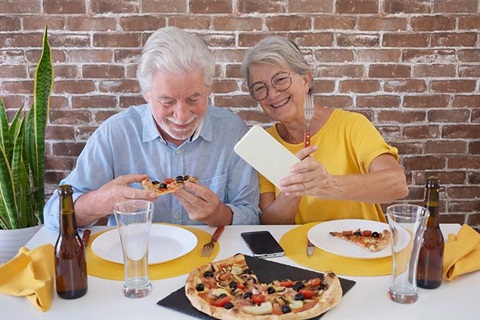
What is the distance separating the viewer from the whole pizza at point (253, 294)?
1220 millimetres

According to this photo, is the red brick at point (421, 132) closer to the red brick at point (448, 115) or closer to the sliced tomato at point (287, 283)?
the red brick at point (448, 115)

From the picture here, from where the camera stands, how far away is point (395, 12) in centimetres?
281

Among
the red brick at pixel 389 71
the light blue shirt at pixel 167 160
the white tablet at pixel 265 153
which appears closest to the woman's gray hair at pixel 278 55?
the light blue shirt at pixel 167 160

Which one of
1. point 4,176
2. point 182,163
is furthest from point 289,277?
point 4,176

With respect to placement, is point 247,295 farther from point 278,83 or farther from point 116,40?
point 116,40

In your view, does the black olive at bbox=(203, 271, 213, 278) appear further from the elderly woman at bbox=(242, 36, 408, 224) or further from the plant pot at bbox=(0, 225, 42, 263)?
the plant pot at bbox=(0, 225, 42, 263)

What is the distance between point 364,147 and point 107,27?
1.53 metres

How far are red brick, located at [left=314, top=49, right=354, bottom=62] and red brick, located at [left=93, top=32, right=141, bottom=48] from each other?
969mm

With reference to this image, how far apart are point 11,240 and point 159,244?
1211mm

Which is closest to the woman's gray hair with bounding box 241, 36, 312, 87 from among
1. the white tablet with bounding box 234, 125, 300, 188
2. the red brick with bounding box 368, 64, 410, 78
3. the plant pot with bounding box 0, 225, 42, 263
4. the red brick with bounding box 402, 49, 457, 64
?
the white tablet with bounding box 234, 125, 300, 188

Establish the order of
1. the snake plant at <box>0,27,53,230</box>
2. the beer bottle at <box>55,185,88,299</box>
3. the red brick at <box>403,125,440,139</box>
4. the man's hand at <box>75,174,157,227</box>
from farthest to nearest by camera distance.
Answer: the red brick at <box>403,125,440,139</box>, the snake plant at <box>0,27,53,230</box>, the man's hand at <box>75,174,157,227</box>, the beer bottle at <box>55,185,88,299</box>

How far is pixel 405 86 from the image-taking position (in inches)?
114

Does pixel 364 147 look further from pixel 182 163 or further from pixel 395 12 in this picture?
pixel 395 12

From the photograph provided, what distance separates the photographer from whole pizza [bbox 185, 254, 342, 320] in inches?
48.0
